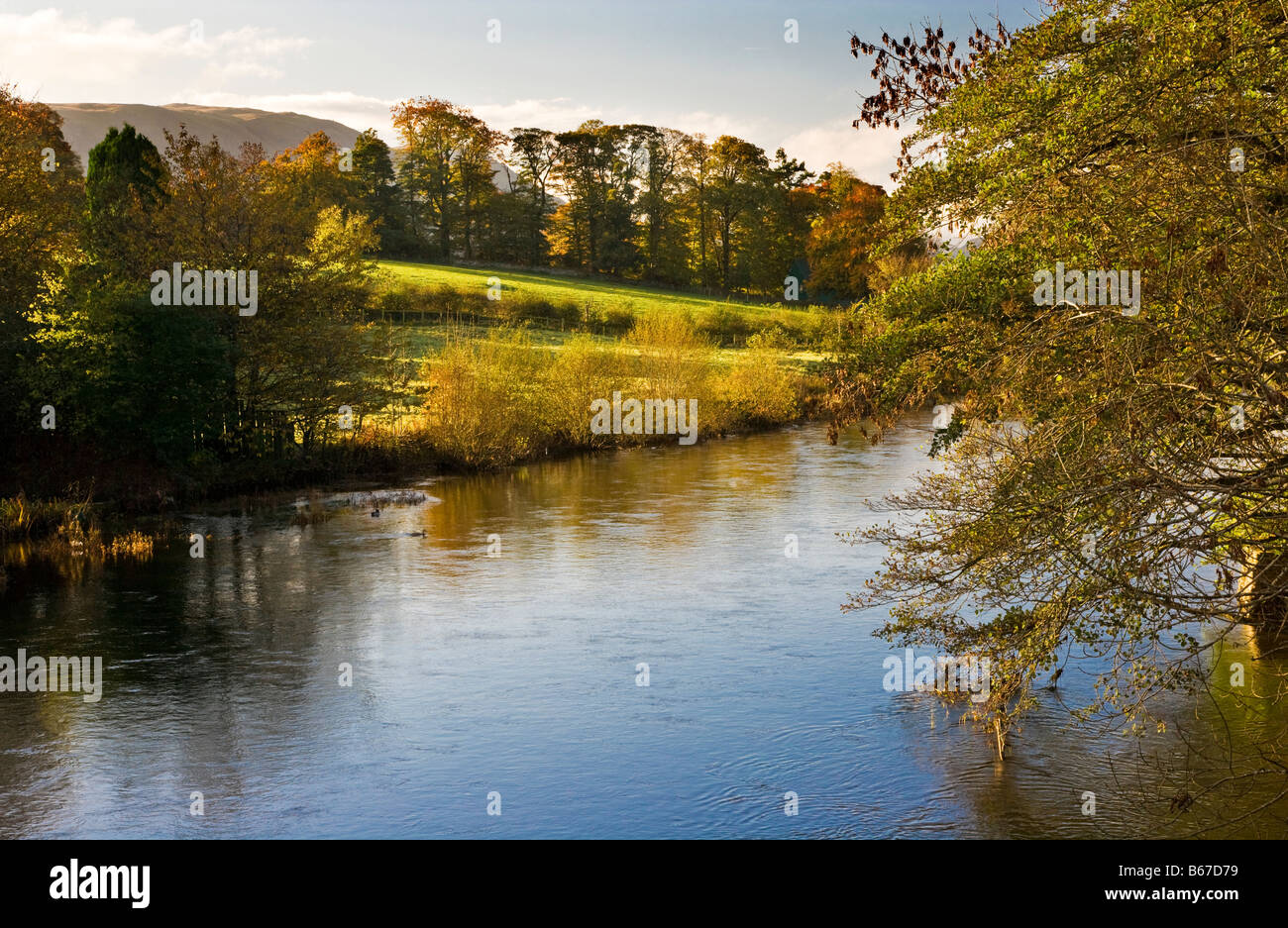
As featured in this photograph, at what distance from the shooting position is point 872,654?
59.0 ft

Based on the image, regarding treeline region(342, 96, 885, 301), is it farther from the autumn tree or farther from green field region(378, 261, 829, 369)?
the autumn tree

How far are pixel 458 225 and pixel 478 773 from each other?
78360mm

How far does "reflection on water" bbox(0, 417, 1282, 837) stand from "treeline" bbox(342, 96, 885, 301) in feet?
208

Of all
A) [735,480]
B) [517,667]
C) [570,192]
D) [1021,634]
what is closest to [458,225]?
[570,192]

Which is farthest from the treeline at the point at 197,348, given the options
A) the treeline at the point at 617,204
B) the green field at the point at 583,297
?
the treeline at the point at 617,204

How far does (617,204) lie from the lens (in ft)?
295

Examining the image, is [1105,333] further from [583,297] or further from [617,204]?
[617,204]

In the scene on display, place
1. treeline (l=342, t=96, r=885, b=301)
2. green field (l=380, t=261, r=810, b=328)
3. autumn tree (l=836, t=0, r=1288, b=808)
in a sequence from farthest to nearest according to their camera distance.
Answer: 1. treeline (l=342, t=96, r=885, b=301)
2. green field (l=380, t=261, r=810, b=328)
3. autumn tree (l=836, t=0, r=1288, b=808)

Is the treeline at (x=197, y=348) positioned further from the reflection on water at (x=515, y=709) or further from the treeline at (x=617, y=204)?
the treeline at (x=617, y=204)

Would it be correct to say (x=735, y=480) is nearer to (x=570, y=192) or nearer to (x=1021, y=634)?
(x=1021, y=634)

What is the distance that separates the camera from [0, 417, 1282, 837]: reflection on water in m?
12.3

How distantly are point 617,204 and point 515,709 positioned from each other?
77.4m

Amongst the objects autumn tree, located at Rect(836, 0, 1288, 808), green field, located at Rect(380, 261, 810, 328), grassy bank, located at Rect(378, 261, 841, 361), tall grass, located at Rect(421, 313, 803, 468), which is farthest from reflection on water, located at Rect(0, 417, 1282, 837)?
green field, located at Rect(380, 261, 810, 328)
